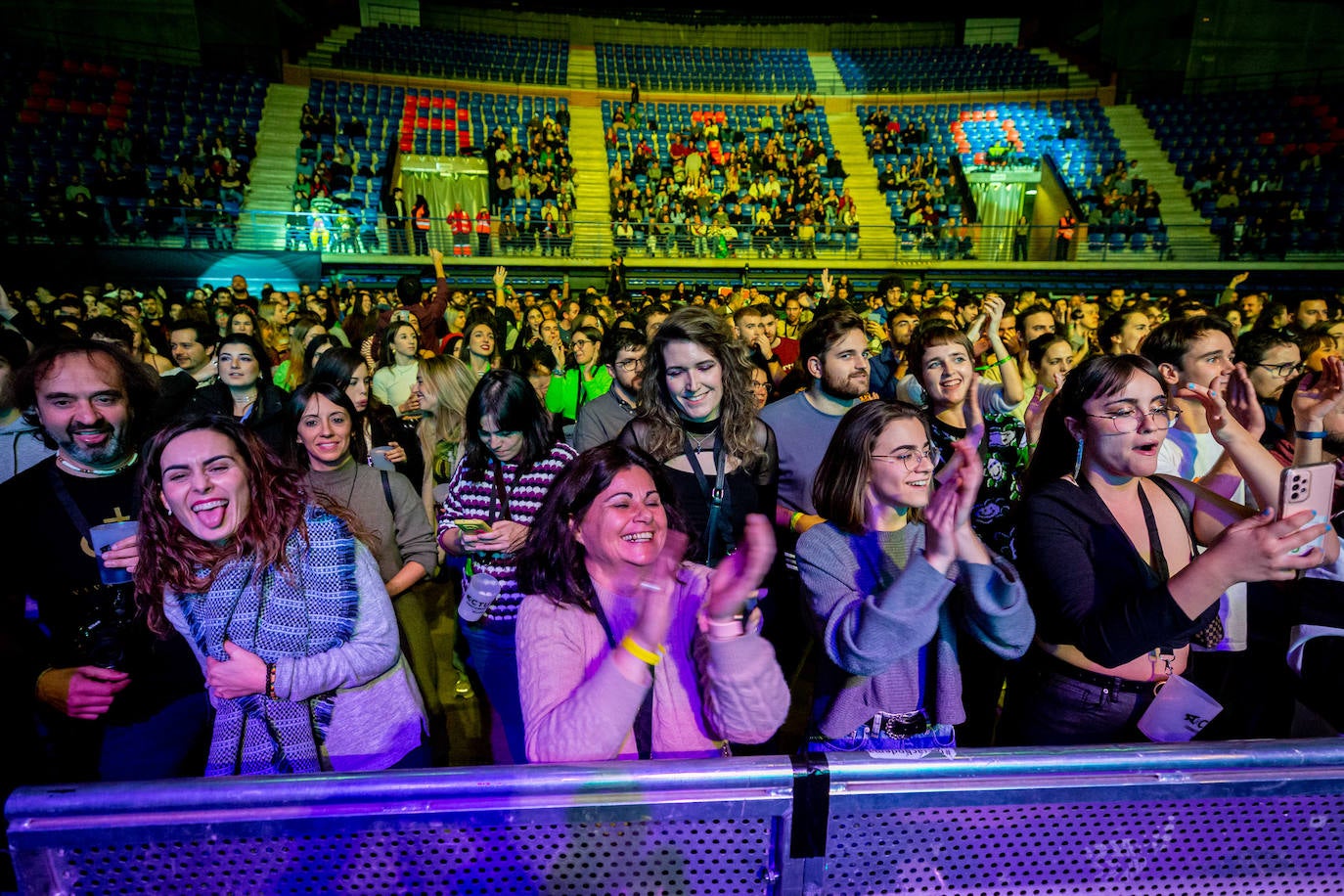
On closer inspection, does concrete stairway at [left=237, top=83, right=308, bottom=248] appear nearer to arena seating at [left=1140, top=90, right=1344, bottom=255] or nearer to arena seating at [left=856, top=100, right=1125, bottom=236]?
arena seating at [left=856, top=100, right=1125, bottom=236]

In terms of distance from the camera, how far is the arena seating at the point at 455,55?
21.8 metres

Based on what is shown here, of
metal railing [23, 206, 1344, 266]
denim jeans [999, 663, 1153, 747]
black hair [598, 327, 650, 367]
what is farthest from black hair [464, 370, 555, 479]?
metal railing [23, 206, 1344, 266]

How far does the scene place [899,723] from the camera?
5.49 feet

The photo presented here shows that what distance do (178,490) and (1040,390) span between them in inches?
156

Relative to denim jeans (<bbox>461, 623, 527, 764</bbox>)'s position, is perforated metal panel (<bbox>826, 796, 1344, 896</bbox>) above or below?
A: above

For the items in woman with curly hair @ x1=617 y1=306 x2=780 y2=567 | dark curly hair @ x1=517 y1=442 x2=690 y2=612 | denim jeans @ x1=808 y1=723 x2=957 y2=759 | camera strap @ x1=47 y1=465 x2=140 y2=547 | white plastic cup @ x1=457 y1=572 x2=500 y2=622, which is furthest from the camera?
woman with curly hair @ x1=617 y1=306 x2=780 y2=567

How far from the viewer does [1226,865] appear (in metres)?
1.25

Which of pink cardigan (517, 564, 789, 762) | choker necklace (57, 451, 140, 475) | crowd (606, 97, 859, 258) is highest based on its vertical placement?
crowd (606, 97, 859, 258)

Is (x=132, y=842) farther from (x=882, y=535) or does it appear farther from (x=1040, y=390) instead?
(x=1040, y=390)

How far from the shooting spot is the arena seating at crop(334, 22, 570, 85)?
21.8 meters

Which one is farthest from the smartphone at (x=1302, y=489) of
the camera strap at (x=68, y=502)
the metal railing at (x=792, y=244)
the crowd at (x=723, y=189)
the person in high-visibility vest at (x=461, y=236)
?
the person in high-visibility vest at (x=461, y=236)

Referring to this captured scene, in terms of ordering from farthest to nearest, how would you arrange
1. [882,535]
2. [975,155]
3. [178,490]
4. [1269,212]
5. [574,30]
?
[574,30]
[975,155]
[1269,212]
[882,535]
[178,490]

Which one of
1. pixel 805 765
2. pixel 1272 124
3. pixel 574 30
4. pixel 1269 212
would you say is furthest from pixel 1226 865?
pixel 574 30

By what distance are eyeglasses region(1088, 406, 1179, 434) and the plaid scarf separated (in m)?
1.96
